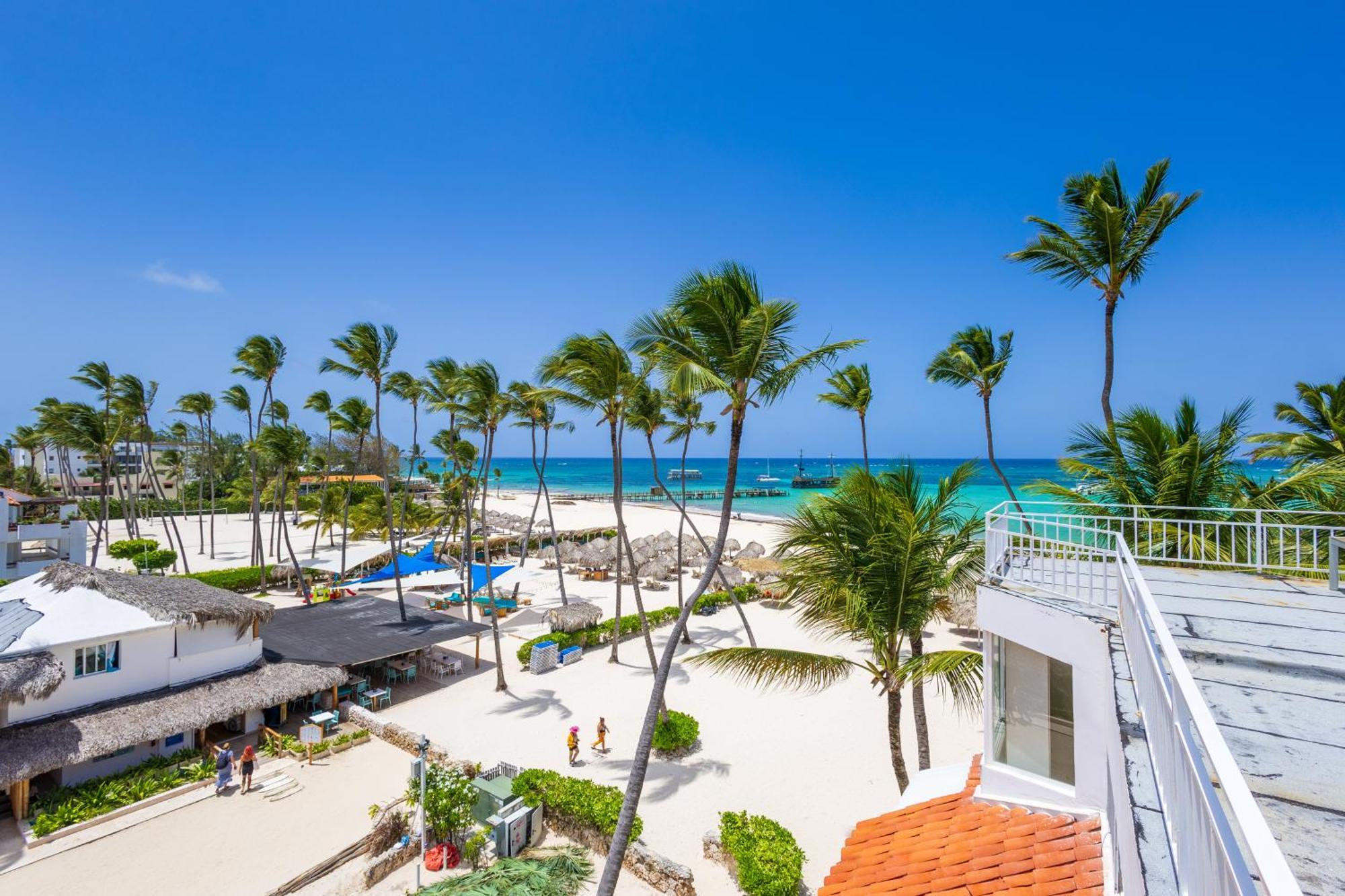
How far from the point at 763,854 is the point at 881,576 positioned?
5107 millimetres

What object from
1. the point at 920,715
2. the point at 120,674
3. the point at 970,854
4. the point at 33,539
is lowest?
the point at 120,674

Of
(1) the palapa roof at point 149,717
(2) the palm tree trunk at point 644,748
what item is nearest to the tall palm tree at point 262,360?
(1) the palapa roof at point 149,717

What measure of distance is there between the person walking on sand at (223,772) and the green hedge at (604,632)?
8699mm

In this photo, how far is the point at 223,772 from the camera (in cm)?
1284

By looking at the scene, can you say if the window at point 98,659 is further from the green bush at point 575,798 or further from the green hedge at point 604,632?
the green hedge at point 604,632

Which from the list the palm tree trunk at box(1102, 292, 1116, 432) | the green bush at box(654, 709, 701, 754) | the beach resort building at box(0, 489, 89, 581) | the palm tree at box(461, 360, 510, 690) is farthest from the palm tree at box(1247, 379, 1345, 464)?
the beach resort building at box(0, 489, 89, 581)

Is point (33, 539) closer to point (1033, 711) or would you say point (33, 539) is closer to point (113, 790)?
point (113, 790)

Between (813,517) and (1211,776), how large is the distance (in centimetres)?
666

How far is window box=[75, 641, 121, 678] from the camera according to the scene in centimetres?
1314

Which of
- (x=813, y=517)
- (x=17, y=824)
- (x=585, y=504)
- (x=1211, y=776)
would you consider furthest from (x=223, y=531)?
(x=1211, y=776)

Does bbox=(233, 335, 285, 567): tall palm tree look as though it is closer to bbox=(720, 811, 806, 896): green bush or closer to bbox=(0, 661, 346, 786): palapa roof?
bbox=(0, 661, 346, 786): palapa roof

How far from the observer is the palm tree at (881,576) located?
8961 mm

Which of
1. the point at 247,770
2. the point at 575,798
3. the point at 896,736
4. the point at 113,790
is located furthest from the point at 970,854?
the point at 113,790

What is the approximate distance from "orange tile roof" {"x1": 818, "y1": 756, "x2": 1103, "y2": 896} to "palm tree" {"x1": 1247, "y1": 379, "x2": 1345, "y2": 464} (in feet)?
42.3
